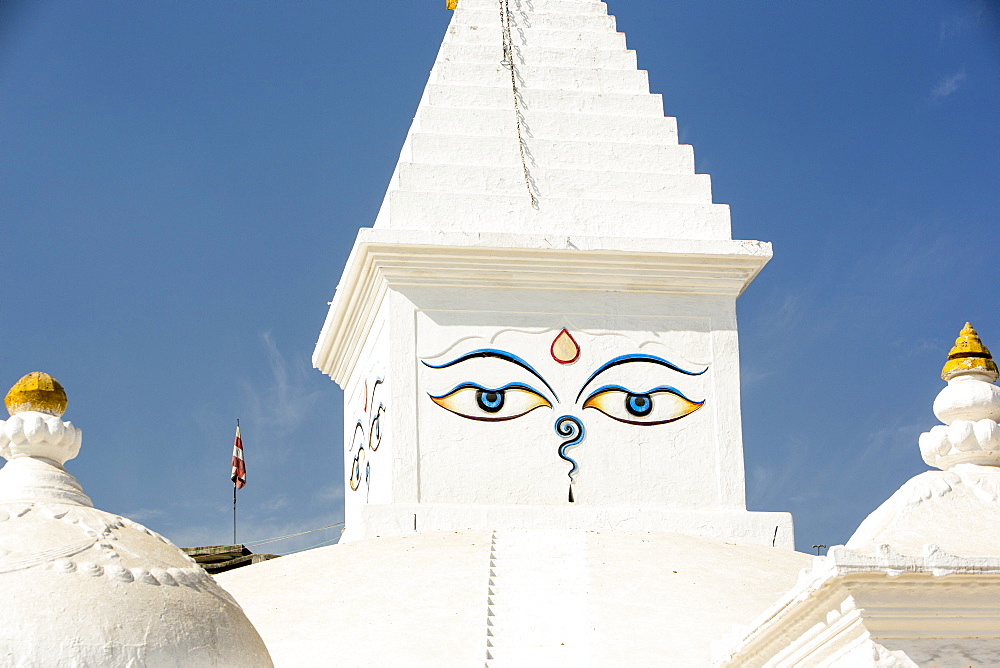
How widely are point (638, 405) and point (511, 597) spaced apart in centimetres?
364

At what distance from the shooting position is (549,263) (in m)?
12.7

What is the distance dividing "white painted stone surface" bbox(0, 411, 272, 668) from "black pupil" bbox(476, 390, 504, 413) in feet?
20.1

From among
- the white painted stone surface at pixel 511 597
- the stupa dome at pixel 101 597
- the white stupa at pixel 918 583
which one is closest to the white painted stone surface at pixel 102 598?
the stupa dome at pixel 101 597

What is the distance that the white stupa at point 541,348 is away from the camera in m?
10.3

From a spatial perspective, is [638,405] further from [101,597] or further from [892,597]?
[101,597]

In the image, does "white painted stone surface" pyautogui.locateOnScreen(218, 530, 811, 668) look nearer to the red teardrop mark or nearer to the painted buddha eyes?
the painted buddha eyes

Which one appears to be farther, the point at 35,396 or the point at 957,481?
the point at 35,396

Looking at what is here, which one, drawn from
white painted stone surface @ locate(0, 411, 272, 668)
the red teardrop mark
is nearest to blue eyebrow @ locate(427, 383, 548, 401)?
the red teardrop mark

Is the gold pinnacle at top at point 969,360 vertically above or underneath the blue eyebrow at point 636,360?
underneath

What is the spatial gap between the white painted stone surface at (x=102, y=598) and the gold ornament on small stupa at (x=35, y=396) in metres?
0.68

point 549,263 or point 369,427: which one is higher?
point 549,263

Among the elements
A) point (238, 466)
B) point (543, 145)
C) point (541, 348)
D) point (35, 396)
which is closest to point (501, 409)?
point (541, 348)

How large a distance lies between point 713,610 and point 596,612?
776 mm

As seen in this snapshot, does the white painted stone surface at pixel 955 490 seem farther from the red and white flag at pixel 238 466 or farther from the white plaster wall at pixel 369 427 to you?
the red and white flag at pixel 238 466
